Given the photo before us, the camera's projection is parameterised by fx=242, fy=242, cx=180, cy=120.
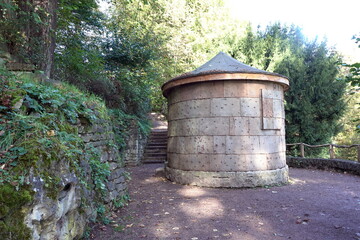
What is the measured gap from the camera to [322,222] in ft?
13.8

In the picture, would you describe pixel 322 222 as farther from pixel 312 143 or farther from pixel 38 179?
pixel 312 143

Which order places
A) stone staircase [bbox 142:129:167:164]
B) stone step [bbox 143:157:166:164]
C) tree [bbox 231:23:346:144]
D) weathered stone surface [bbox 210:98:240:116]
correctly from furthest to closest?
stone staircase [bbox 142:129:167:164] < stone step [bbox 143:157:166:164] < tree [bbox 231:23:346:144] < weathered stone surface [bbox 210:98:240:116]

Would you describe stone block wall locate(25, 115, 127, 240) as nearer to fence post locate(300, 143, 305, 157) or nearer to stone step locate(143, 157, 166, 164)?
stone step locate(143, 157, 166, 164)

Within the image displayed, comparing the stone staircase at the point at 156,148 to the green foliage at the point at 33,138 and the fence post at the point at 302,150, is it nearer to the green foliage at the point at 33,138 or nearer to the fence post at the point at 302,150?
the fence post at the point at 302,150

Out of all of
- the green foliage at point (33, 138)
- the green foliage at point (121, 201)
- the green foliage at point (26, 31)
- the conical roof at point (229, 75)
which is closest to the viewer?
the green foliage at point (33, 138)

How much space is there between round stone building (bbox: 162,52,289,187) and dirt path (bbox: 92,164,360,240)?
43 cm

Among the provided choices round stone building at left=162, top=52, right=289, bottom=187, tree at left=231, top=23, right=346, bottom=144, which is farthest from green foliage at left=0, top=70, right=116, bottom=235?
tree at left=231, top=23, right=346, bottom=144

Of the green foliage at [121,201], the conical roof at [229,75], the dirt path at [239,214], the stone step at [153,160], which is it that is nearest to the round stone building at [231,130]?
the conical roof at [229,75]

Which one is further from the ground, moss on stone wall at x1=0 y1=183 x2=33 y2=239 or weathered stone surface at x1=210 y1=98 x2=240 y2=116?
weathered stone surface at x1=210 y1=98 x2=240 y2=116

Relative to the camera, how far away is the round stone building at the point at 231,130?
22.9 feet

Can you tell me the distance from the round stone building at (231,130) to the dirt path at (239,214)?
434 mm

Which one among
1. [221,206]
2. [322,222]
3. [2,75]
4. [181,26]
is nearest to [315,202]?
[322,222]

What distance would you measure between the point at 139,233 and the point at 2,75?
10.0ft

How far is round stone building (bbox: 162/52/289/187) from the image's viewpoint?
22.9 ft
